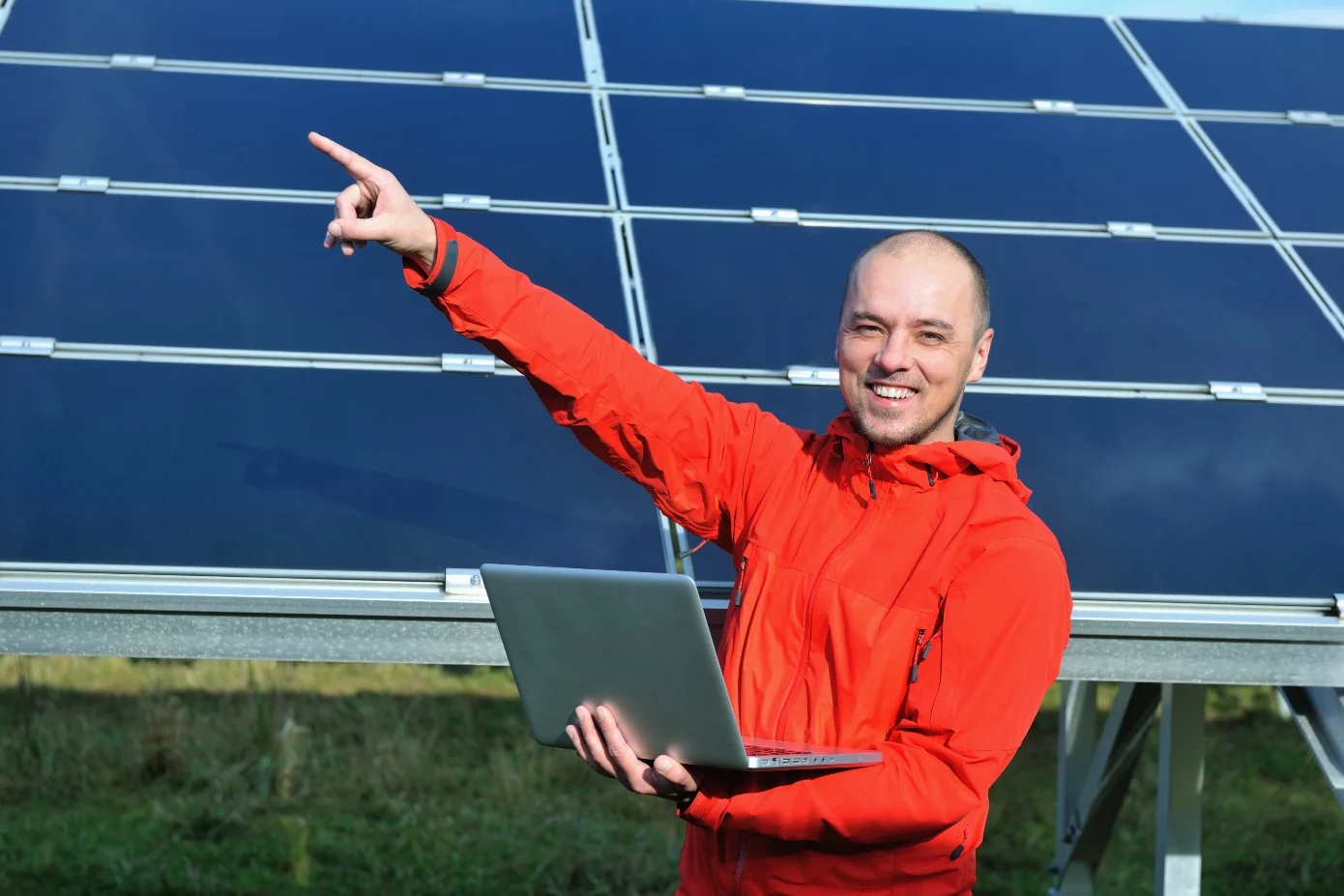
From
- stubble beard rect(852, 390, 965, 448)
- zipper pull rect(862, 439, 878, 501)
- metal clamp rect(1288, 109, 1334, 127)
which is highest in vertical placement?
metal clamp rect(1288, 109, 1334, 127)

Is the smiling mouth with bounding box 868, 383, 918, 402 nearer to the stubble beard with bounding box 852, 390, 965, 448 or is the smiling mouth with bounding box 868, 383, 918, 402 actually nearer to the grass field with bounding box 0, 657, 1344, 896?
the stubble beard with bounding box 852, 390, 965, 448

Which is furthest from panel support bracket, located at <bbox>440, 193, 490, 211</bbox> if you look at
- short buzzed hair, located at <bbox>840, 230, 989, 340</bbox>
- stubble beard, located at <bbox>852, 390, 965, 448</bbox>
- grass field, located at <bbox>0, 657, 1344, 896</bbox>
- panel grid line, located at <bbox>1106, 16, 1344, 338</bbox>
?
Result: grass field, located at <bbox>0, 657, 1344, 896</bbox>

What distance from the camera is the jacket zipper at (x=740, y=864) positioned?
2861 millimetres

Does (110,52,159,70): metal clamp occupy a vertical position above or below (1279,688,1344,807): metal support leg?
above

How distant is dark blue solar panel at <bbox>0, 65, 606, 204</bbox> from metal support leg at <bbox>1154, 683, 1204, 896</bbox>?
2495 millimetres

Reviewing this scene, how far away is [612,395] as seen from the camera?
3098 millimetres

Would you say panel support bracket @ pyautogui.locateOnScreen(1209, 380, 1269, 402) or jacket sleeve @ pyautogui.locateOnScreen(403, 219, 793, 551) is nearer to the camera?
jacket sleeve @ pyautogui.locateOnScreen(403, 219, 793, 551)

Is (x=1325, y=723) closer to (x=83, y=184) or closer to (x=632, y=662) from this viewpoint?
(x=632, y=662)

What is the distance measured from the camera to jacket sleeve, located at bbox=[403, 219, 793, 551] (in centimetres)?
298

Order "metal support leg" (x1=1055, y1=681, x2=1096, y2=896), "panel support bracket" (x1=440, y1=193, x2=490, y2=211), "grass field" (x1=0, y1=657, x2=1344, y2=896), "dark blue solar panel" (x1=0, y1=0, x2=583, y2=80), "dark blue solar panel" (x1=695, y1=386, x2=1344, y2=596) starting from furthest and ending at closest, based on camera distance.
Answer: "grass field" (x1=0, y1=657, x2=1344, y2=896) < "metal support leg" (x1=1055, y1=681, x2=1096, y2=896) < "dark blue solar panel" (x1=0, y1=0, x2=583, y2=80) < "panel support bracket" (x1=440, y1=193, x2=490, y2=211) < "dark blue solar panel" (x1=695, y1=386, x2=1344, y2=596)

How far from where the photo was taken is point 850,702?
2.78 metres

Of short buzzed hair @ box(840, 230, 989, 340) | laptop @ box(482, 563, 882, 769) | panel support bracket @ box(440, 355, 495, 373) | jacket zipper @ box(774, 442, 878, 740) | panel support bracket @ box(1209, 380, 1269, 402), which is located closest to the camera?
laptop @ box(482, 563, 882, 769)

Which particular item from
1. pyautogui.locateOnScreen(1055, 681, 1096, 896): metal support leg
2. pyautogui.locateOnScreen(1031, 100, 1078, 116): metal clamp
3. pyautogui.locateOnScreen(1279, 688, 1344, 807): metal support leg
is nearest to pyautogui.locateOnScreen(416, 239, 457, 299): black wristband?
pyautogui.locateOnScreen(1279, 688, 1344, 807): metal support leg

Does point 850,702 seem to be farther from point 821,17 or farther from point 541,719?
point 821,17
